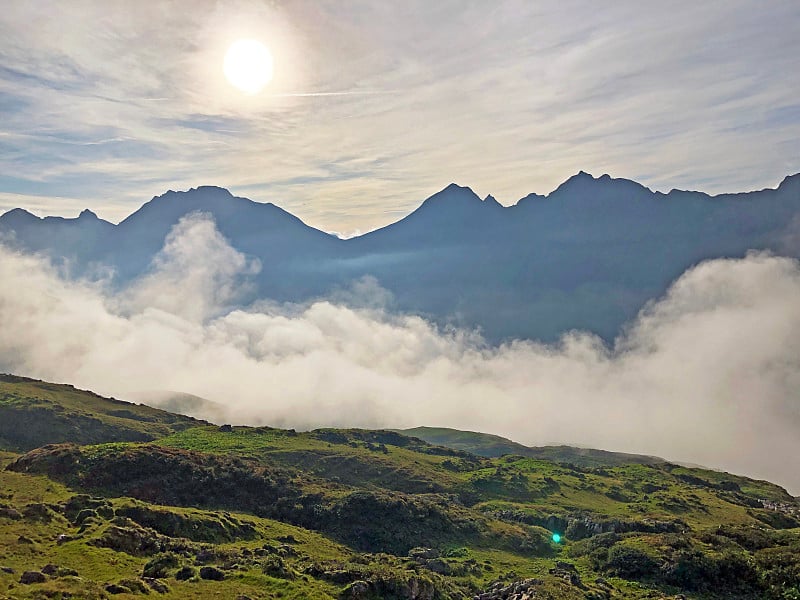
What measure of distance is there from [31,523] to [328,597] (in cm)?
3669

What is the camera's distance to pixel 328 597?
179ft

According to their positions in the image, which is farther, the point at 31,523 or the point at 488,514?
the point at 488,514

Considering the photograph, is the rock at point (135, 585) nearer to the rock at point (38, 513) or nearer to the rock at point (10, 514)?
the rock at point (38, 513)

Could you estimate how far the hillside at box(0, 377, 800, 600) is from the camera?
5716cm

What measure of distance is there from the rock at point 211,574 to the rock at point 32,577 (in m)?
14.9

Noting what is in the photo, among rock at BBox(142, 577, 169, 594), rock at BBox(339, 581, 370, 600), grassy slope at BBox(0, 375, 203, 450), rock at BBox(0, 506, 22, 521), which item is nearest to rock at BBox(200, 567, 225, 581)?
rock at BBox(142, 577, 169, 594)

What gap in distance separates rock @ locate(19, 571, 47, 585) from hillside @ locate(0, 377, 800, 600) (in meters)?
0.15

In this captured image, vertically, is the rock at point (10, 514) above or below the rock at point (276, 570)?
above

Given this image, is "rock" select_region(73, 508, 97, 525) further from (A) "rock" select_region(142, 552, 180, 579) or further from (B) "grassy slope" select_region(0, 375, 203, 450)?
(B) "grassy slope" select_region(0, 375, 203, 450)

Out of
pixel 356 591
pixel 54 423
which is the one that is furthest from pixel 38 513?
pixel 54 423

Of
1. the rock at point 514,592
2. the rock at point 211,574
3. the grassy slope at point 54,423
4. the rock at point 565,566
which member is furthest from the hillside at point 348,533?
the grassy slope at point 54,423

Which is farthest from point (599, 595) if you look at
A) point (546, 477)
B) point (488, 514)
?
point (546, 477)

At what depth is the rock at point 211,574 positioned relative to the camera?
57.0 metres

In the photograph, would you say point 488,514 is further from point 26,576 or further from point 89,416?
point 89,416
